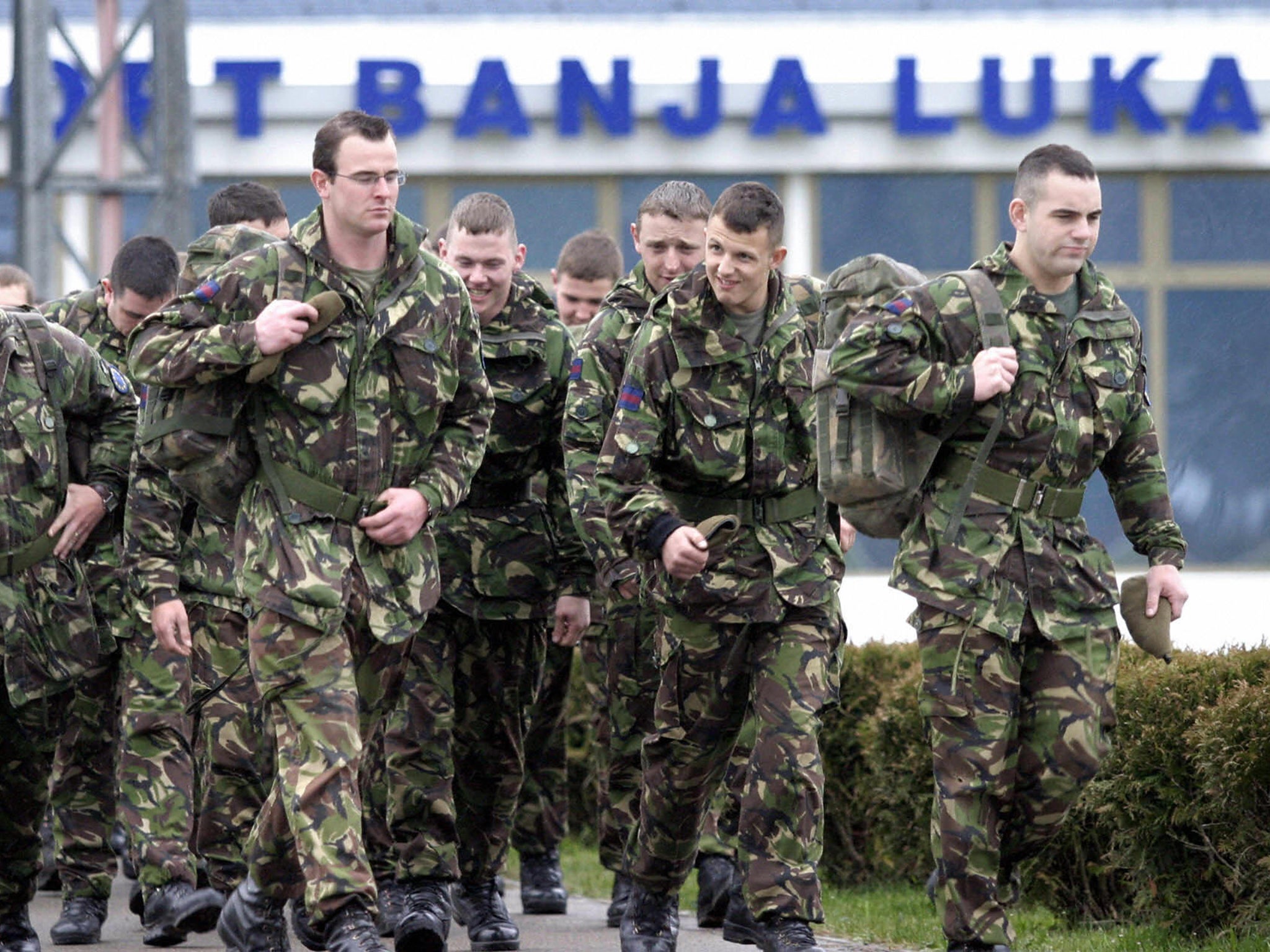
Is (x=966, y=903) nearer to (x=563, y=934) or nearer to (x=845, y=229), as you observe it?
(x=563, y=934)

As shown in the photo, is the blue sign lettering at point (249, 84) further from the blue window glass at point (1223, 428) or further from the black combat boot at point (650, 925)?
the black combat boot at point (650, 925)

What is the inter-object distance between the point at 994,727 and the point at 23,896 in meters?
3.22

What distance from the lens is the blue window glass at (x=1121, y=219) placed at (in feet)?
59.9

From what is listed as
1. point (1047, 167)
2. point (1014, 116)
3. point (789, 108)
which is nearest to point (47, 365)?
point (1047, 167)

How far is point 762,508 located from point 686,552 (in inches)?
19.8

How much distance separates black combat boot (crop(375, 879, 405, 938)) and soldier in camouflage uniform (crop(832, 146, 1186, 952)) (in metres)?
2.20

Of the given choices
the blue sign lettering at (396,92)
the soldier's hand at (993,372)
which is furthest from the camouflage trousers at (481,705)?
the blue sign lettering at (396,92)

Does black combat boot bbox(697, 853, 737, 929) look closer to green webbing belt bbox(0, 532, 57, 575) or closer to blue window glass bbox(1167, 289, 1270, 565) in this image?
green webbing belt bbox(0, 532, 57, 575)

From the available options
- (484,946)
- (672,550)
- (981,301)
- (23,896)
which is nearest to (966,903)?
(672,550)

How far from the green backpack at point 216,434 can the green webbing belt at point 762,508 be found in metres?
1.32

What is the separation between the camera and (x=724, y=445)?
6.67m

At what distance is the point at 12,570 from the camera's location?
23.8 feet

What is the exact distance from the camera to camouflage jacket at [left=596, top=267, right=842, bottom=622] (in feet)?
21.6

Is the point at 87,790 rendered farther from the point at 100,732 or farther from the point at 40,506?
the point at 40,506
